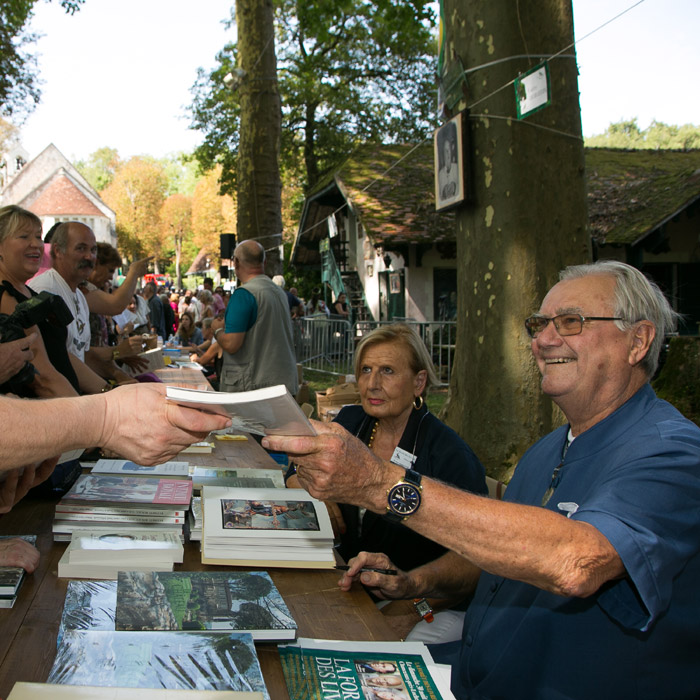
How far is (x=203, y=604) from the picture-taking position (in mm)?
1760

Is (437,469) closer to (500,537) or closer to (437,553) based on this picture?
(437,553)

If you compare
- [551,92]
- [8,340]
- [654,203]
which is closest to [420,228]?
[654,203]

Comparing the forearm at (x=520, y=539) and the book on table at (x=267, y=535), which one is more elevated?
the forearm at (x=520, y=539)

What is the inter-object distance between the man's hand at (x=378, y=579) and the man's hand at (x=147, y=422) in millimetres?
753

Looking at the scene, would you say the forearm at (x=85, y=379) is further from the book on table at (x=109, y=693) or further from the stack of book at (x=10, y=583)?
the book on table at (x=109, y=693)

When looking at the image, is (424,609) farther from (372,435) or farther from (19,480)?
(19,480)

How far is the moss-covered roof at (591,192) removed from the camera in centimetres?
1587

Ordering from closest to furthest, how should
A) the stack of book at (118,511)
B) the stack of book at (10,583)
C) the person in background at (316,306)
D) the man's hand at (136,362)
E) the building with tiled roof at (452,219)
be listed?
the stack of book at (10,583)
the stack of book at (118,511)
the man's hand at (136,362)
the building with tiled roof at (452,219)
the person in background at (316,306)

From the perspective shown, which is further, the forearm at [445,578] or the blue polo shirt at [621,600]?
the forearm at [445,578]

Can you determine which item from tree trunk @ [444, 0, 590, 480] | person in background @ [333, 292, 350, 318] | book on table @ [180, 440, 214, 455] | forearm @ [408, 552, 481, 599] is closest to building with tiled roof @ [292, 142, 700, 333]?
person in background @ [333, 292, 350, 318]

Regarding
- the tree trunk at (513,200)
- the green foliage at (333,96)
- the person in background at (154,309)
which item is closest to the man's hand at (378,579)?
the tree trunk at (513,200)

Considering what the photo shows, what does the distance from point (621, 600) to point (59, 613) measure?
1.37 meters

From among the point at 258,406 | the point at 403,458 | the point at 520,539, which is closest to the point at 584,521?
the point at 520,539

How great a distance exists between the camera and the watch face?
1.58 m
